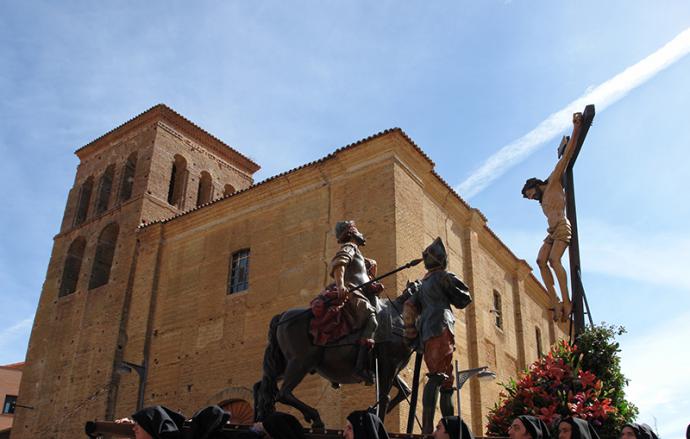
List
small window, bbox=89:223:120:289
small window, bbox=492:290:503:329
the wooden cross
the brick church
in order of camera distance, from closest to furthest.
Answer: the wooden cross, the brick church, small window, bbox=492:290:503:329, small window, bbox=89:223:120:289

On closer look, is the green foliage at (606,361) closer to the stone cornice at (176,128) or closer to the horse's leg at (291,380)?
the horse's leg at (291,380)

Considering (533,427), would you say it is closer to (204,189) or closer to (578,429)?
(578,429)

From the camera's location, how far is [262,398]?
6.98 metres

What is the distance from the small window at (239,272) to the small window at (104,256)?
20.6ft

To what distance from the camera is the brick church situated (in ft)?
54.2

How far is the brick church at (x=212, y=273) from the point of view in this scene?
1653 cm

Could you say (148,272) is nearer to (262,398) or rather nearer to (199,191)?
(199,191)

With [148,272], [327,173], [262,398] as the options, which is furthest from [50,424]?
[262,398]

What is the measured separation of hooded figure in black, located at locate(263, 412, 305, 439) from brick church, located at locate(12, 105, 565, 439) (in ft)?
29.9

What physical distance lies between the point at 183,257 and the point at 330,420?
7993 mm

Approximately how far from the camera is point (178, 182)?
25.0 metres

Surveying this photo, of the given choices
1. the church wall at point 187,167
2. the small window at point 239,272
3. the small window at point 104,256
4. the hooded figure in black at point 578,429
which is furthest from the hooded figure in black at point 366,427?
the small window at point 104,256

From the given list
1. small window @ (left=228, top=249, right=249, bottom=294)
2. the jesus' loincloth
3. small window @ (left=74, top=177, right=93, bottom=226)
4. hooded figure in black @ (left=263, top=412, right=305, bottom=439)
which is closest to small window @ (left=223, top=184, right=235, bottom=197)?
small window @ (left=74, top=177, right=93, bottom=226)

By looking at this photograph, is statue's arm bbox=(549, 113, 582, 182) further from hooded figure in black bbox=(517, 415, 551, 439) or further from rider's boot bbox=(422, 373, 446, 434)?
hooded figure in black bbox=(517, 415, 551, 439)
